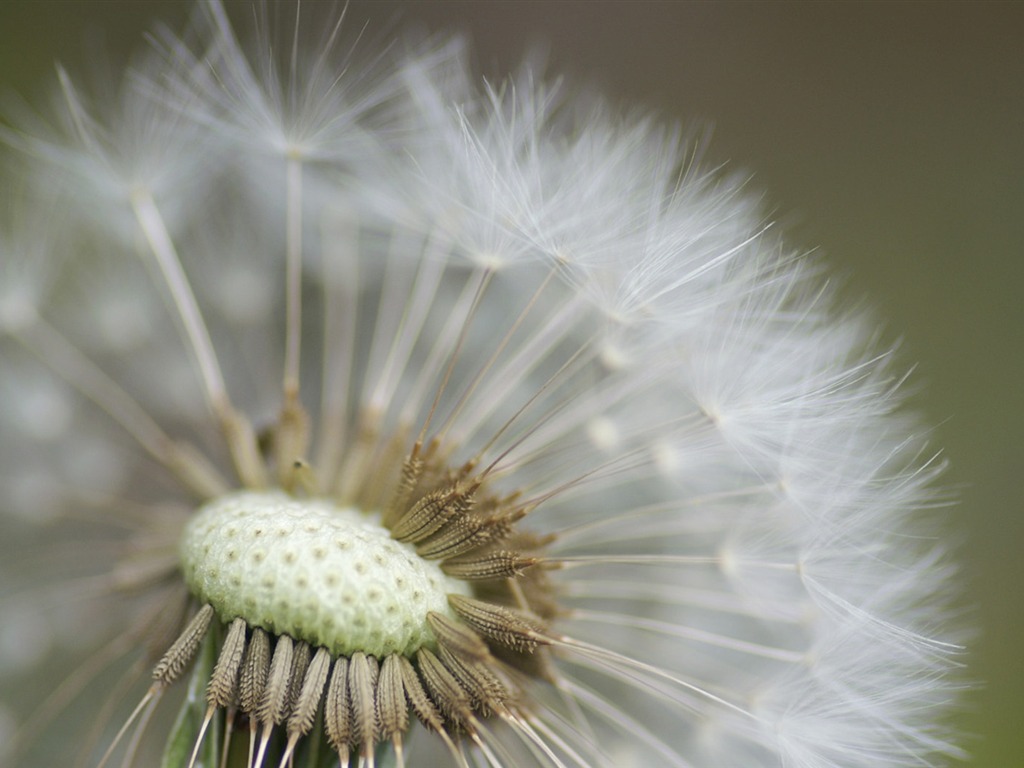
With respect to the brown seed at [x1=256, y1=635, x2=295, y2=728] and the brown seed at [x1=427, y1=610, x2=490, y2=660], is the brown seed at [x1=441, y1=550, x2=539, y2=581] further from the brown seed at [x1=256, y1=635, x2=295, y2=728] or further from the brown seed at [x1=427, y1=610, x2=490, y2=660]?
the brown seed at [x1=256, y1=635, x2=295, y2=728]

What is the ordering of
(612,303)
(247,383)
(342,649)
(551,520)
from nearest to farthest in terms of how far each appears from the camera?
(342,649)
(612,303)
(551,520)
(247,383)

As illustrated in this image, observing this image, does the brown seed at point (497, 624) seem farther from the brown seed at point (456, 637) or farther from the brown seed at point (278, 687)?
the brown seed at point (278, 687)

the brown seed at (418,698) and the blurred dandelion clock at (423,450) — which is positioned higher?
the blurred dandelion clock at (423,450)

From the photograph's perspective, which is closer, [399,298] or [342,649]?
[342,649]

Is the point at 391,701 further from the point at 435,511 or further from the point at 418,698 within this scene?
the point at 435,511

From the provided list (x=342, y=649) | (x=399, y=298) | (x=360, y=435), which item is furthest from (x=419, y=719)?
(x=399, y=298)

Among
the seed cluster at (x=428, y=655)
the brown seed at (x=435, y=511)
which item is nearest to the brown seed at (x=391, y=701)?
the seed cluster at (x=428, y=655)

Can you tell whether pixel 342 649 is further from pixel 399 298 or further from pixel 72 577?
pixel 72 577

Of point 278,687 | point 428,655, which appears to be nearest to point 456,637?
point 428,655
